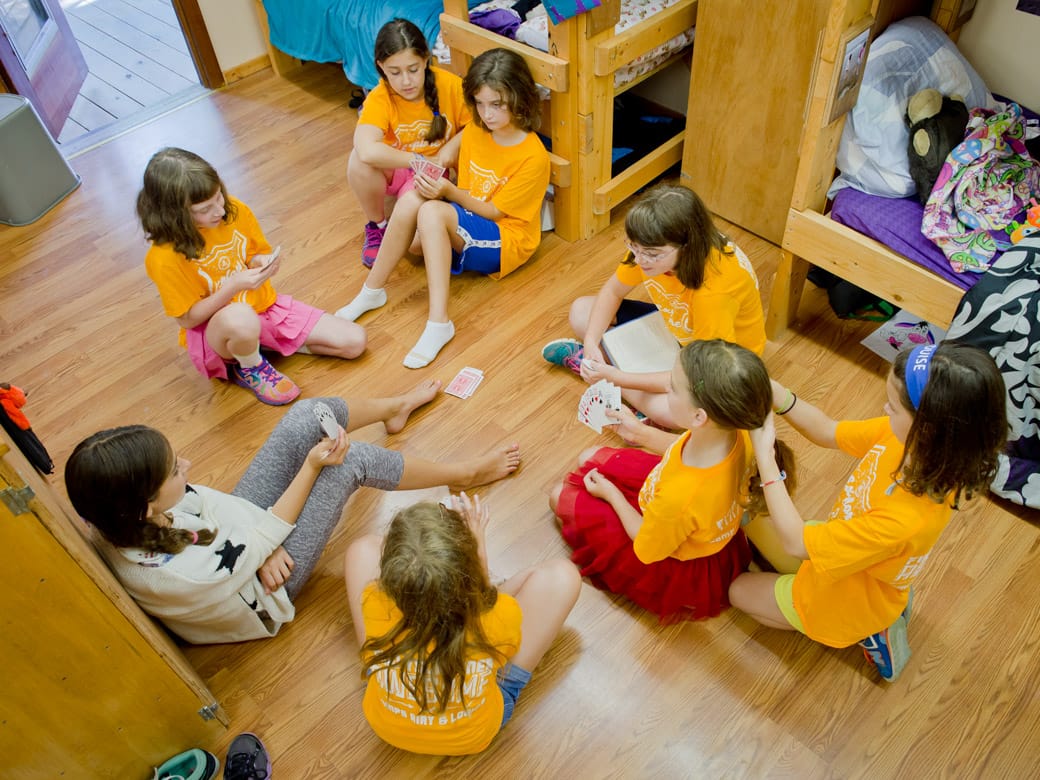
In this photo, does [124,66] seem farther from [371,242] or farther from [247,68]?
[371,242]

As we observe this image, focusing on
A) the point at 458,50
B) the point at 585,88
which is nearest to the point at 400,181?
the point at 458,50

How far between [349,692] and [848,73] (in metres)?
2.09

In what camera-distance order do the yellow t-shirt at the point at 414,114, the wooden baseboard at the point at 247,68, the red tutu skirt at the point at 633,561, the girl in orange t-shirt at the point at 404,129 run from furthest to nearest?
1. the wooden baseboard at the point at 247,68
2. the yellow t-shirt at the point at 414,114
3. the girl in orange t-shirt at the point at 404,129
4. the red tutu skirt at the point at 633,561

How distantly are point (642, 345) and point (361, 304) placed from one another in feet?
3.50

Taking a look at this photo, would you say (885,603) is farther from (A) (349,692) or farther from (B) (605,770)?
(A) (349,692)

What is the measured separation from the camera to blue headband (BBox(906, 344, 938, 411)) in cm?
134

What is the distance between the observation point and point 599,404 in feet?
7.47

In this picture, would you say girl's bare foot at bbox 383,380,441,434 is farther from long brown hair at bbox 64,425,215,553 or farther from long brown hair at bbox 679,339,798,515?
long brown hair at bbox 679,339,798,515

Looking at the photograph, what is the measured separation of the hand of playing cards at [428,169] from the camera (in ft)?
8.81

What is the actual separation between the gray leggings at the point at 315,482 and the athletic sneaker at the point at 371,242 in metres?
1.10

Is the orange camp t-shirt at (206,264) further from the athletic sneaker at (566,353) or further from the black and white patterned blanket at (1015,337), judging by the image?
the black and white patterned blanket at (1015,337)

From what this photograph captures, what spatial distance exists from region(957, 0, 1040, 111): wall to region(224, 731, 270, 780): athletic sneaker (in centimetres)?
293

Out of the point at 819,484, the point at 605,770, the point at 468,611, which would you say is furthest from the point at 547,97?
the point at 605,770

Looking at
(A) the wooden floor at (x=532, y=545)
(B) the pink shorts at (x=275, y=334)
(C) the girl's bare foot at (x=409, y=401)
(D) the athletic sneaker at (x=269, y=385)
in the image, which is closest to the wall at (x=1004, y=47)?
(A) the wooden floor at (x=532, y=545)
